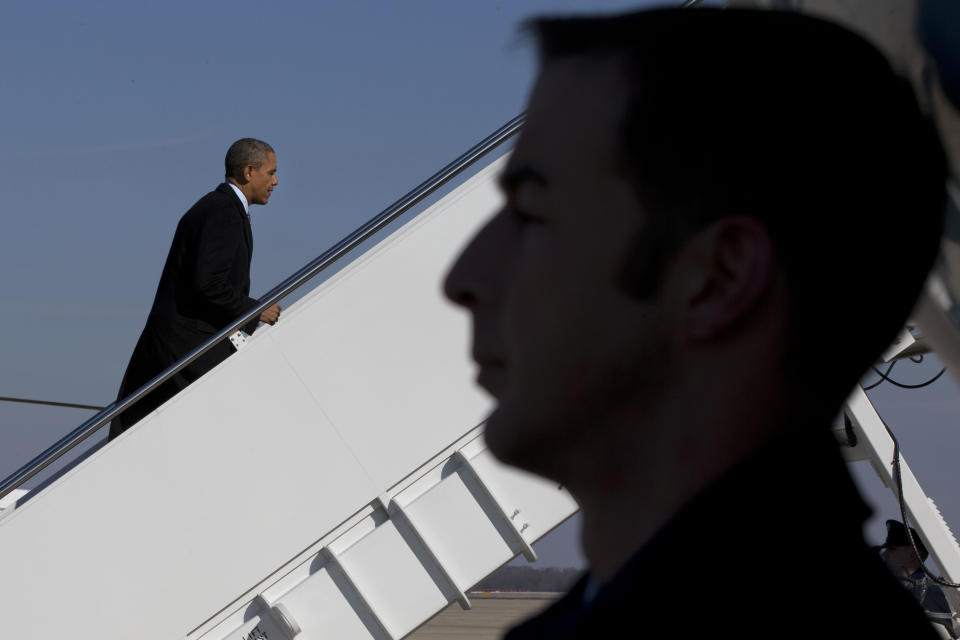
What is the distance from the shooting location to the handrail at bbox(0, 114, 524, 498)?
310 cm

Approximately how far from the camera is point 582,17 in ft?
2.38

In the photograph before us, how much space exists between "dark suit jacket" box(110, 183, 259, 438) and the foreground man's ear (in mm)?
3028

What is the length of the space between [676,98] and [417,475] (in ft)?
8.11

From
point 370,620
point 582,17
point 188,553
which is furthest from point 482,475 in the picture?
point 582,17

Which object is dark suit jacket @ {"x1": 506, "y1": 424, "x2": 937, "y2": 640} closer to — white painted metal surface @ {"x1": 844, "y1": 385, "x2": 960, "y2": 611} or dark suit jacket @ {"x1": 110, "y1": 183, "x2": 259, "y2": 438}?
dark suit jacket @ {"x1": 110, "y1": 183, "x2": 259, "y2": 438}

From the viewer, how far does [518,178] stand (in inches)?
27.2

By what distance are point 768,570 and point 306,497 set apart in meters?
2.52

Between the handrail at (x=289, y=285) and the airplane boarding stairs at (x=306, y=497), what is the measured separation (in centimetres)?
10

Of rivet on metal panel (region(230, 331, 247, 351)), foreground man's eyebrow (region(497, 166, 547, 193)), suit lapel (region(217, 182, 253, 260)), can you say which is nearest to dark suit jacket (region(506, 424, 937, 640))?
foreground man's eyebrow (region(497, 166, 547, 193))

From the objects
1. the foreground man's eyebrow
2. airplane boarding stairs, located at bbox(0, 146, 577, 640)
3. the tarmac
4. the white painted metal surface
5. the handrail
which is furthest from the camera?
the tarmac

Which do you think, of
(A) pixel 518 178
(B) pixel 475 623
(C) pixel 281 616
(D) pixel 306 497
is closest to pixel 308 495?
(D) pixel 306 497

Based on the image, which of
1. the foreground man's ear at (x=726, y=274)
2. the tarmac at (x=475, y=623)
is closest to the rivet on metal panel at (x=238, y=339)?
the foreground man's ear at (x=726, y=274)

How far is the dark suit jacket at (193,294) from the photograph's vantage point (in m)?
3.58

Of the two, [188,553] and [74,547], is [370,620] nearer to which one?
[188,553]
